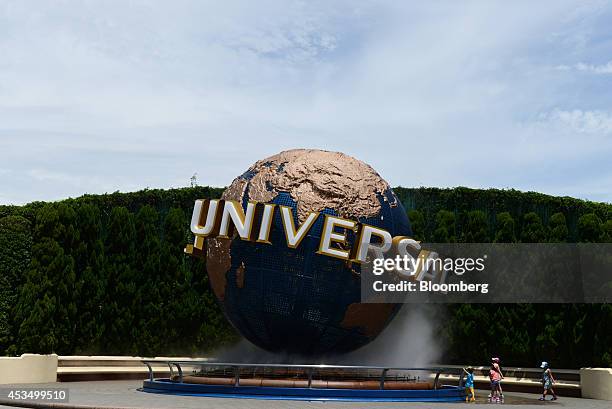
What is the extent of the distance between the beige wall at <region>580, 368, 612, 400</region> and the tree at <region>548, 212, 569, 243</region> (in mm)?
6341

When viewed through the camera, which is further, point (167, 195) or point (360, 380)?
point (167, 195)

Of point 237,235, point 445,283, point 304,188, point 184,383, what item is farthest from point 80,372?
point 445,283

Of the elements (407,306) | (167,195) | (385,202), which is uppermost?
(167,195)

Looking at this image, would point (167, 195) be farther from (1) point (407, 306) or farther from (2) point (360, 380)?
(2) point (360, 380)

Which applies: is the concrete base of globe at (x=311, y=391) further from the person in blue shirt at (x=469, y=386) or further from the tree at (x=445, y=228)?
the tree at (x=445, y=228)

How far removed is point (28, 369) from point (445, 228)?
13.8 metres

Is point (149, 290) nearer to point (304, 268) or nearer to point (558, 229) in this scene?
point (304, 268)

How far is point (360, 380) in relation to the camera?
17.0 meters

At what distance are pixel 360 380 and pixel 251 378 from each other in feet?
7.93

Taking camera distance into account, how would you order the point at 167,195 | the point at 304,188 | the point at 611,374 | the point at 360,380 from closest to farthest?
the point at 360,380 → the point at 304,188 → the point at 611,374 → the point at 167,195

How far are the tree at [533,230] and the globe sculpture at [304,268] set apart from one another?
8.03 m

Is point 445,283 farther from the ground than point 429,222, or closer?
closer

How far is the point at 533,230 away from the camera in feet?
84.7

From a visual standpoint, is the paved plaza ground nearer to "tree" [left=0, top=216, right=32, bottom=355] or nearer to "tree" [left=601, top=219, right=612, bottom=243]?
"tree" [left=601, top=219, right=612, bottom=243]
